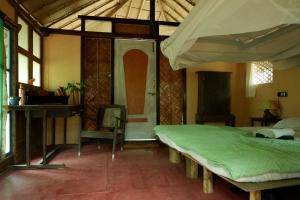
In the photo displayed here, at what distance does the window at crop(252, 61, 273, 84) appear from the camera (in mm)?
→ 4344

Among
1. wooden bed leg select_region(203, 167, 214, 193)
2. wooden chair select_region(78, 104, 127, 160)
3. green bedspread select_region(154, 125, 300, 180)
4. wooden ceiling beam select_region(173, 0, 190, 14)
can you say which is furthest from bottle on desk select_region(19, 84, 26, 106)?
wooden ceiling beam select_region(173, 0, 190, 14)

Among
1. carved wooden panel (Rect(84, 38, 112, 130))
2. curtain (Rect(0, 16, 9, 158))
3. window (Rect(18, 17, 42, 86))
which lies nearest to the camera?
curtain (Rect(0, 16, 9, 158))

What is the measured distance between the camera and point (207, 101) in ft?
15.2

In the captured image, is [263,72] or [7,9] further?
[263,72]

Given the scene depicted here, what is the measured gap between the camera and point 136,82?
14.8ft

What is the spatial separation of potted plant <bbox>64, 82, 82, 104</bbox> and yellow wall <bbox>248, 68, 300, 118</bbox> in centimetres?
351

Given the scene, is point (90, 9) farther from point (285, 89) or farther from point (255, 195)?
point (255, 195)

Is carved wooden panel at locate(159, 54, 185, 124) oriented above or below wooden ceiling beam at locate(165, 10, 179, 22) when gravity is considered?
below

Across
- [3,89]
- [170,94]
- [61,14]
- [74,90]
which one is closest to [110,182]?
[3,89]

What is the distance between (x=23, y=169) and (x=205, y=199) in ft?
7.08

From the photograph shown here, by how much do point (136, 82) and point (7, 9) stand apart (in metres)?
2.41

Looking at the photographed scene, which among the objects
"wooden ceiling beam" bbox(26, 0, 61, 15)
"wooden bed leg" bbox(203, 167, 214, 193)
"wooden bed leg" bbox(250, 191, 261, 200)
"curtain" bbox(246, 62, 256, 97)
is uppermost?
"wooden ceiling beam" bbox(26, 0, 61, 15)

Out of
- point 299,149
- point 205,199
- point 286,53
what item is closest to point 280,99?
point 286,53

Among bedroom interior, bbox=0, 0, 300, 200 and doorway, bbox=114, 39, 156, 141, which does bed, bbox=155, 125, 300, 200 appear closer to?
bedroom interior, bbox=0, 0, 300, 200
